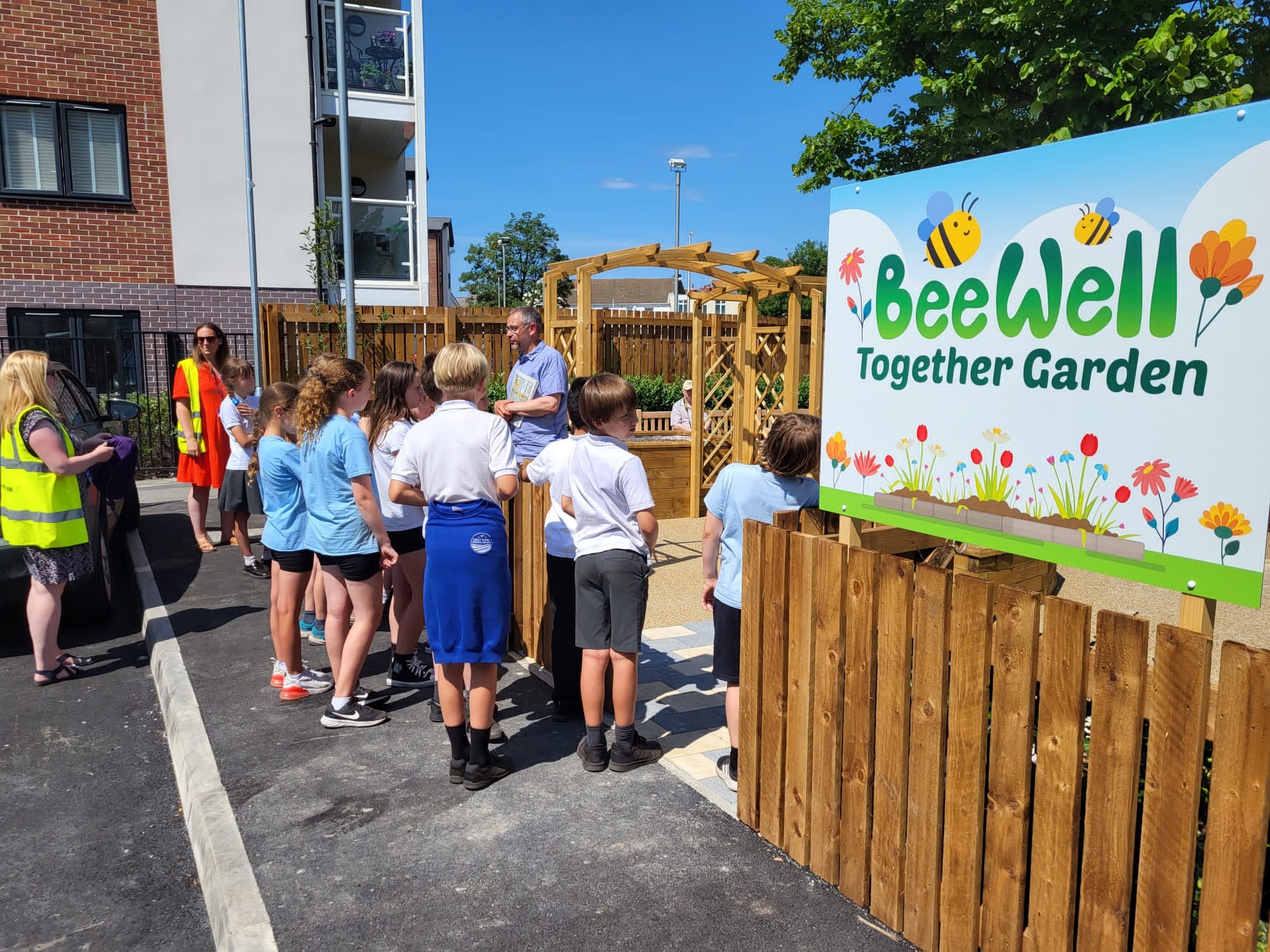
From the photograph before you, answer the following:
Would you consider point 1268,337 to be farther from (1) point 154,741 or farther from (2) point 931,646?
(1) point 154,741

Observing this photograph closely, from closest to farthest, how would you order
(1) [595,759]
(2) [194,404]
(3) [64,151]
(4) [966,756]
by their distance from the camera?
(4) [966,756] < (1) [595,759] < (2) [194,404] < (3) [64,151]

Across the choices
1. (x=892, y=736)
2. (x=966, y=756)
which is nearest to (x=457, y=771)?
(x=892, y=736)

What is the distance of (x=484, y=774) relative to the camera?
13.0 feet

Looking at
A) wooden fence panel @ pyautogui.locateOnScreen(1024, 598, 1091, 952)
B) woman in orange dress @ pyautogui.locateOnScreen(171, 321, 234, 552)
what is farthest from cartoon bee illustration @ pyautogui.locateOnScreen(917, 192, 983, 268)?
woman in orange dress @ pyautogui.locateOnScreen(171, 321, 234, 552)

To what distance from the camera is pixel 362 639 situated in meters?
4.54

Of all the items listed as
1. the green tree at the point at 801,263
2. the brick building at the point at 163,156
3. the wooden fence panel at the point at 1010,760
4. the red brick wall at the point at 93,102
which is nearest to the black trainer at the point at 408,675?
the wooden fence panel at the point at 1010,760

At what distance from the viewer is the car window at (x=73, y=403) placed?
6969 millimetres

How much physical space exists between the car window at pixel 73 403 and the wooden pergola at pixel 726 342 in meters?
4.07

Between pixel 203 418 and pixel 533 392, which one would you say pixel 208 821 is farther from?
pixel 203 418

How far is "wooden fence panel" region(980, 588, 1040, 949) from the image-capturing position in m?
2.46

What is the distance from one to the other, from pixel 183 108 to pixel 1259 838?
55.4 ft

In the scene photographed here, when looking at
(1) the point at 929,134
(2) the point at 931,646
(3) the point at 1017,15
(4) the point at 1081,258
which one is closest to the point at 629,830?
(2) the point at 931,646

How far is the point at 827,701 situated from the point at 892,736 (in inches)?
11.5

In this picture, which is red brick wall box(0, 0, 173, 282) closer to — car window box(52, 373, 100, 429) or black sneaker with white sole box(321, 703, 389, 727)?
car window box(52, 373, 100, 429)
